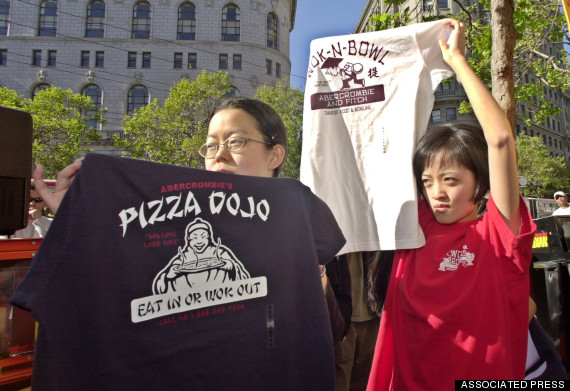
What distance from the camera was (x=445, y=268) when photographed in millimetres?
1666

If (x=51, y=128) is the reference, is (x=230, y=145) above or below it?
below

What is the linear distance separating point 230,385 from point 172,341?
0.26 meters

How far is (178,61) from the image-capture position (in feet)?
118

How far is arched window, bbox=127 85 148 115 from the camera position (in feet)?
113

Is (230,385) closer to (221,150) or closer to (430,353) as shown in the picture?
(430,353)

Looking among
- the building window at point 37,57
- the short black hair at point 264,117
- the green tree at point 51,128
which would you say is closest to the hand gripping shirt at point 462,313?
the short black hair at point 264,117

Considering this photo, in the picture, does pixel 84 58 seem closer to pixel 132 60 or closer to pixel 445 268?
pixel 132 60

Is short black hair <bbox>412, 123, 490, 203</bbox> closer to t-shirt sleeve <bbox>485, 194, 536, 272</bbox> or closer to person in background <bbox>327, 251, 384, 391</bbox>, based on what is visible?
t-shirt sleeve <bbox>485, 194, 536, 272</bbox>

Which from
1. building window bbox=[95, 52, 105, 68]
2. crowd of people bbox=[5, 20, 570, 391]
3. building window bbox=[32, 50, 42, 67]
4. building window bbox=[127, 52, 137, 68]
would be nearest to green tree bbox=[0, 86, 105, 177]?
building window bbox=[127, 52, 137, 68]

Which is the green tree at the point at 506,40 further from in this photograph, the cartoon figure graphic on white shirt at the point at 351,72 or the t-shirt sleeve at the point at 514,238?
the t-shirt sleeve at the point at 514,238

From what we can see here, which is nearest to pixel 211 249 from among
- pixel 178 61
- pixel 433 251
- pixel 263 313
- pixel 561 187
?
pixel 263 313

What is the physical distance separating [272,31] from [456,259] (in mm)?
39774

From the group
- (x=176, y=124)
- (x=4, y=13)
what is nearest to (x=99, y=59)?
(x=4, y=13)

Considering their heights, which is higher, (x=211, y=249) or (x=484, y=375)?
(x=211, y=249)
